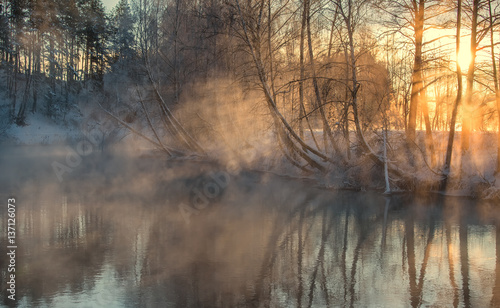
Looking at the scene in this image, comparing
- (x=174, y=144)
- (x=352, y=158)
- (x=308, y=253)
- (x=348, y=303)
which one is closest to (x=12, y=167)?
(x=174, y=144)

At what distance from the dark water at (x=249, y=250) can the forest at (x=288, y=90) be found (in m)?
2.90

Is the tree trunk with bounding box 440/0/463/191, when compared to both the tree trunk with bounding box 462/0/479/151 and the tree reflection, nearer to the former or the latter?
the tree trunk with bounding box 462/0/479/151

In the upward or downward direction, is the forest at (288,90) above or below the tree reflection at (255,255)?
above

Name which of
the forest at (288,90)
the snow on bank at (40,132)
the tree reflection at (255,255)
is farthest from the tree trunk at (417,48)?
the snow on bank at (40,132)

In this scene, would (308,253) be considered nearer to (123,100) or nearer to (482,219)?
(482,219)

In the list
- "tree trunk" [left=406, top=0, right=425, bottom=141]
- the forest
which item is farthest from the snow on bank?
"tree trunk" [left=406, top=0, right=425, bottom=141]

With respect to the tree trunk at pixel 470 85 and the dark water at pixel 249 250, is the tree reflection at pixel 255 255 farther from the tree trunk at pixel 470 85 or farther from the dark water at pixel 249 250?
the tree trunk at pixel 470 85

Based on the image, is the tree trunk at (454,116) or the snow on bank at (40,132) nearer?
the tree trunk at (454,116)

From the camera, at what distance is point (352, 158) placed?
64.2ft

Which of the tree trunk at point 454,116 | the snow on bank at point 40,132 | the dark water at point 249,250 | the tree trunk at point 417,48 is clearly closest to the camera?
the dark water at point 249,250

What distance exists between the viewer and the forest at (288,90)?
704 inches

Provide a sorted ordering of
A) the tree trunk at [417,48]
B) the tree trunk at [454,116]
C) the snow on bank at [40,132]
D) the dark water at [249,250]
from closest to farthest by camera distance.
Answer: the dark water at [249,250] < the tree trunk at [454,116] < the tree trunk at [417,48] < the snow on bank at [40,132]

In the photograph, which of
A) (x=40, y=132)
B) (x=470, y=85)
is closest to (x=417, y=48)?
(x=470, y=85)

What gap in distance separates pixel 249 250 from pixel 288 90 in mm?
19652
